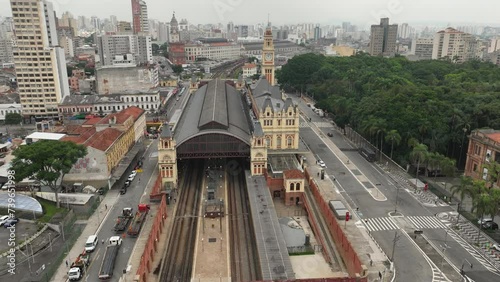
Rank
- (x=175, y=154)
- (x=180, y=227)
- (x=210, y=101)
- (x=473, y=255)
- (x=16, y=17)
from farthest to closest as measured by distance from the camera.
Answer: (x=16, y=17), (x=210, y=101), (x=175, y=154), (x=180, y=227), (x=473, y=255)

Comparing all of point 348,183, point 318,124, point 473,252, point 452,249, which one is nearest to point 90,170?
point 348,183

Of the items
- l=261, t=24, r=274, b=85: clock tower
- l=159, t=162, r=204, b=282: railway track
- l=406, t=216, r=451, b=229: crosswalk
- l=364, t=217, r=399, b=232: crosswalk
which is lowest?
l=159, t=162, r=204, b=282: railway track

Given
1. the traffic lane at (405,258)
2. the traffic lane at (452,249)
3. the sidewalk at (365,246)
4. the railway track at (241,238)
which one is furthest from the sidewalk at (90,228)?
the traffic lane at (452,249)

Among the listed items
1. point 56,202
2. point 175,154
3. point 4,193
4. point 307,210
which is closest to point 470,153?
point 307,210

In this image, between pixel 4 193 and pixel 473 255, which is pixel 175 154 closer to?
pixel 4 193

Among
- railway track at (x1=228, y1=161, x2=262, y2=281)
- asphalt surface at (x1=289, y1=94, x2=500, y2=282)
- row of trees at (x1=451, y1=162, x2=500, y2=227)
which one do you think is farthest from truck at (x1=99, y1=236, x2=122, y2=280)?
row of trees at (x1=451, y1=162, x2=500, y2=227)

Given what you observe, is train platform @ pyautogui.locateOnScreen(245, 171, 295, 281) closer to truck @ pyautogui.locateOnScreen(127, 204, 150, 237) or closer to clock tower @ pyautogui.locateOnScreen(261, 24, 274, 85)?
truck @ pyautogui.locateOnScreen(127, 204, 150, 237)
